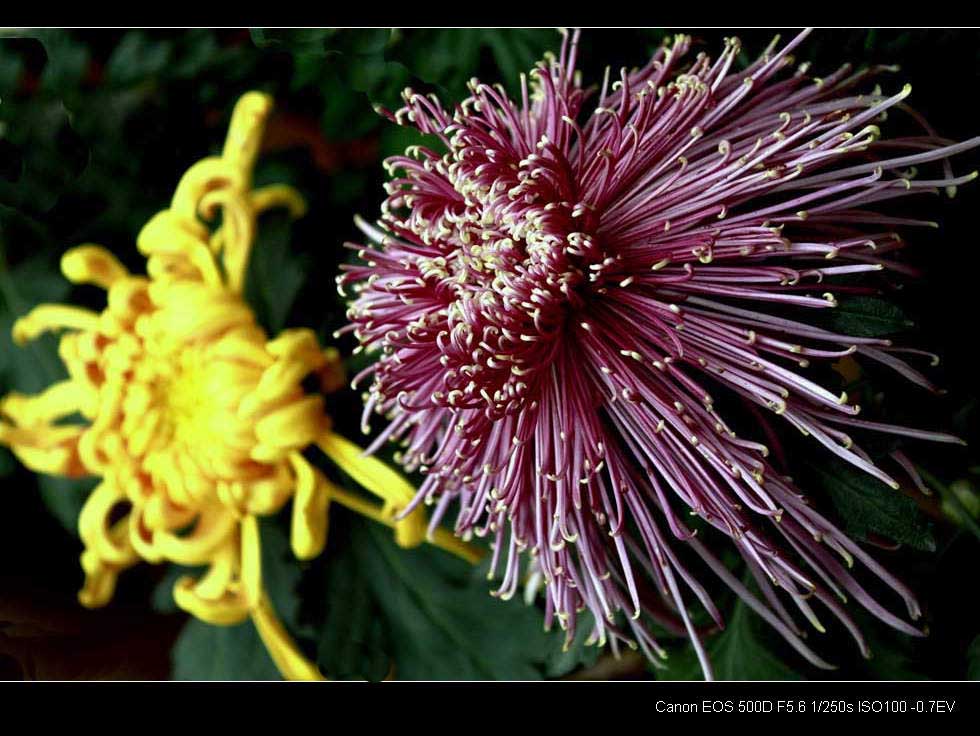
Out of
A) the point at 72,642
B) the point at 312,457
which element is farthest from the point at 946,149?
the point at 72,642

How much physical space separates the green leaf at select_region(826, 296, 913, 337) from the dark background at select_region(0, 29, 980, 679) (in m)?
0.18

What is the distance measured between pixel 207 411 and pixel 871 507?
352 mm

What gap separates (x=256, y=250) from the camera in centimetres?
58

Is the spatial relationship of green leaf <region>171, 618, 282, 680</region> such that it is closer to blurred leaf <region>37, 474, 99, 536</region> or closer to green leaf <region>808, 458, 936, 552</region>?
blurred leaf <region>37, 474, 99, 536</region>

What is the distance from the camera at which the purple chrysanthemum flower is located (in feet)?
1.21

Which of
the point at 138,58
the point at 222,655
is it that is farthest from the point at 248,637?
the point at 138,58

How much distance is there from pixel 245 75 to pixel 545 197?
10.9 inches

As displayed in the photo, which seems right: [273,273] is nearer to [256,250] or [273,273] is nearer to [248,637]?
[256,250]

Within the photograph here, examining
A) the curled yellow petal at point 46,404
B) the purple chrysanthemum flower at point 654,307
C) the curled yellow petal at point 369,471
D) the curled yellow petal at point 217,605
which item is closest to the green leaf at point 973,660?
the purple chrysanthemum flower at point 654,307

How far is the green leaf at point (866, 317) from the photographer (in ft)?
A: 1.20

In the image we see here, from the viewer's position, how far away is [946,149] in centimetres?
38

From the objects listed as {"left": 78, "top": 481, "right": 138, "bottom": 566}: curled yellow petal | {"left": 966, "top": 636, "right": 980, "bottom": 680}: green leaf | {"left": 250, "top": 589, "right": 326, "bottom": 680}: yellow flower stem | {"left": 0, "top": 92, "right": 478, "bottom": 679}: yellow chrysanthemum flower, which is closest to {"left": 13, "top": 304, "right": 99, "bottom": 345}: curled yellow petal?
{"left": 0, "top": 92, "right": 478, "bottom": 679}: yellow chrysanthemum flower
